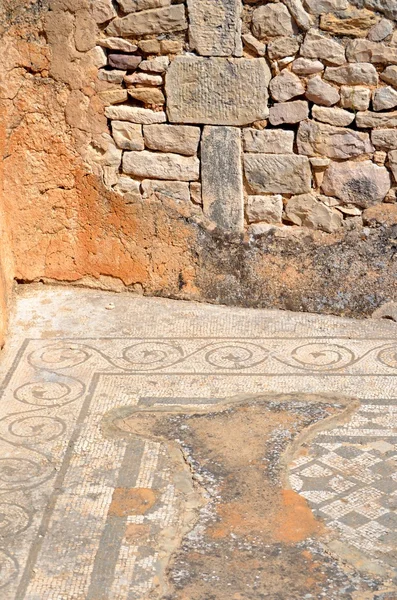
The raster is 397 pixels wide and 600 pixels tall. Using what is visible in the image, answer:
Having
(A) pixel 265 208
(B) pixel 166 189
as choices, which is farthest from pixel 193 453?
(B) pixel 166 189

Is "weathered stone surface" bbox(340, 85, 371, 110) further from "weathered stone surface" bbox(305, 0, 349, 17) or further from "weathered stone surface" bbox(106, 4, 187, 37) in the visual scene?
"weathered stone surface" bbox(106, 4, 187, 37)

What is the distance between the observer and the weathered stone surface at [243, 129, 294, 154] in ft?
15.5

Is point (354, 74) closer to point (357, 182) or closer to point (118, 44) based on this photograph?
point (357, 182)

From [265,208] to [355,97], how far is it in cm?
73

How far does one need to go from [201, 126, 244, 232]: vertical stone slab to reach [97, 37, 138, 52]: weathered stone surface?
1.83 feet

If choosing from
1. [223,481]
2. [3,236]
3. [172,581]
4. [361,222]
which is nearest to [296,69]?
[361,222]

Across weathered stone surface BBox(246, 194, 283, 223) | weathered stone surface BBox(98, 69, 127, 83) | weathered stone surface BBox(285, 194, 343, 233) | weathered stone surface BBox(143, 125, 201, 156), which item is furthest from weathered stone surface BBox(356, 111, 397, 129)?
weathered stone surface BBox(98, 69, 127, 83)

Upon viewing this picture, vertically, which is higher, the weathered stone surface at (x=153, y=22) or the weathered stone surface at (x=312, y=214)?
the weathered stone surface at (x=153, y=22)

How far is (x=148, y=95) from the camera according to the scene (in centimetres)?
480

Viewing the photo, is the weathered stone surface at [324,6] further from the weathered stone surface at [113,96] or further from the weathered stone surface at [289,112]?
the weathered stone surface at [113,96]

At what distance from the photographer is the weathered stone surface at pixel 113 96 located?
15.9ft

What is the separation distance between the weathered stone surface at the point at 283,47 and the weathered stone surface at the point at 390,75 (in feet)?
1.45

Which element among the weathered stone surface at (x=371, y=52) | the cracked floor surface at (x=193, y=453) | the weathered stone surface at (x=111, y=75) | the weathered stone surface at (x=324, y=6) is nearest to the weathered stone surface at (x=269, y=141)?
the weathered stone surface at (x=371, y=52)

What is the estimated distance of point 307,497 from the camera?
3348 millimetres
